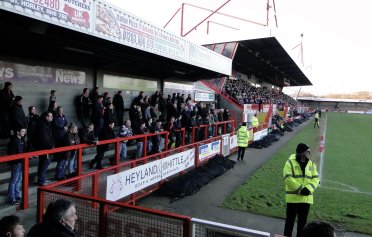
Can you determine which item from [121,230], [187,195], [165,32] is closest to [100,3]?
[165,32]

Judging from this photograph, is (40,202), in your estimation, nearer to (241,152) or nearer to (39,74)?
(39,74)

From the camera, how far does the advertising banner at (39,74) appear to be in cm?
980

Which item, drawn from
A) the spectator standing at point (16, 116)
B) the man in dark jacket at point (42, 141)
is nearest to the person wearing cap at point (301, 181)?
the man in dark jacket at point (42, 141)

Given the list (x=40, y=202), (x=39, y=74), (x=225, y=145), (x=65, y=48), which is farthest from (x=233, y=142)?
(x=40, y=202)

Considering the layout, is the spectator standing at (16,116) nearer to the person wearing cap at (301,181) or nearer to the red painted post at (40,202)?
the red painted post at (40,202)

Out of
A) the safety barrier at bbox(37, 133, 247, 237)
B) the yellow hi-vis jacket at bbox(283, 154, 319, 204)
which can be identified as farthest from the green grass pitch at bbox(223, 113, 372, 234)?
the safety barrier at bbox(37, 133, 247, 237)

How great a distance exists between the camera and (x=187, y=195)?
30.7ft

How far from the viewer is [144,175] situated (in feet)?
27.5

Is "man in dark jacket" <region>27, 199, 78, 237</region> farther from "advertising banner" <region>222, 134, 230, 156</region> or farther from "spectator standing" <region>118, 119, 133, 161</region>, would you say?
"advertising banner" <region>222, 134, 230, 156</region>

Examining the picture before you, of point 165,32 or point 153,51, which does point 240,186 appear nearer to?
point 153,51

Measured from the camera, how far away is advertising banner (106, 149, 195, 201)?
708 centimetres

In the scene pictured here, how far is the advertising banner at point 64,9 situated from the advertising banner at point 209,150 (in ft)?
19.9

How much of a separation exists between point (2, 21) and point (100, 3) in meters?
2.40

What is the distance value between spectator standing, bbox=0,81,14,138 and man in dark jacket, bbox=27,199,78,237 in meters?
6.31
